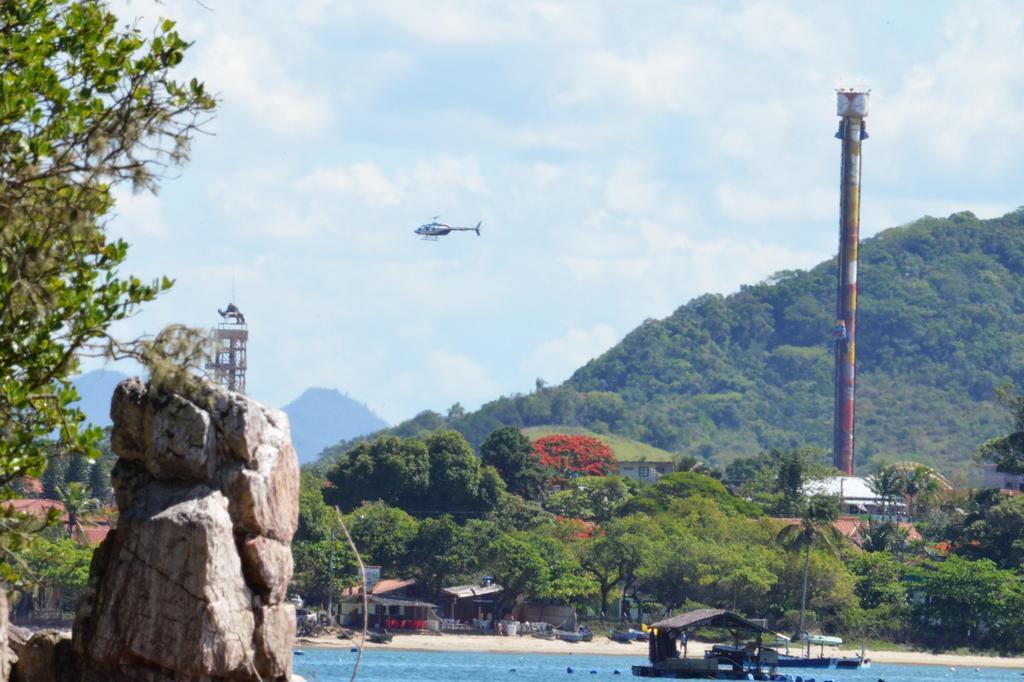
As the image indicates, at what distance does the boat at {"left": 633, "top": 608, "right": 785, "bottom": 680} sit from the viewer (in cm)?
6131

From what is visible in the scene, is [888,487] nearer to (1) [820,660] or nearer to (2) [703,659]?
(1) [820,660]

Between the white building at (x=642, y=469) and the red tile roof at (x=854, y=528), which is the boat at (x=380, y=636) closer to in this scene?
the red tile roof at (x=854, y=528)

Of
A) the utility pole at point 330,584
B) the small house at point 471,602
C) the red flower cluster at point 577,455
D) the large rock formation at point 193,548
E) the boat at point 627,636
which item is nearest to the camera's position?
the large rock formation at point 193,548

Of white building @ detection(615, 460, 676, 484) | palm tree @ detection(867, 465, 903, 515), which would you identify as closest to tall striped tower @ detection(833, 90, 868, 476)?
white building @ detection(615, 460, 676, 484)

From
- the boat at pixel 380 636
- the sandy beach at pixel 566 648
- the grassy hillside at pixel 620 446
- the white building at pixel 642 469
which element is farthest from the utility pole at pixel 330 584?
the grassy hillside at pixel 620 446

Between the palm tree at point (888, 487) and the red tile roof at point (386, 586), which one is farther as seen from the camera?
the palm tree at point (888, 487)

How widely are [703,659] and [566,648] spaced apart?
51.6 ft

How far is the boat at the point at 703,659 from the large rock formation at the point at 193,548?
157 ft

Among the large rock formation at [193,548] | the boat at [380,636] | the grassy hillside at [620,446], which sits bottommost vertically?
the boat at [380,636]

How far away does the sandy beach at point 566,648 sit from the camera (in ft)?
249

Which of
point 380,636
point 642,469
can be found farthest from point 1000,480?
point 380,636

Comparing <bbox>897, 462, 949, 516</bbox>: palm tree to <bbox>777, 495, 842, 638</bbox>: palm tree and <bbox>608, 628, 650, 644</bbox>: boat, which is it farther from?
<bbox>608, 628, 650, 644</bbox>: boat

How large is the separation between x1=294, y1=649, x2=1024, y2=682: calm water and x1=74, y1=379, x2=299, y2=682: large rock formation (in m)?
43.9

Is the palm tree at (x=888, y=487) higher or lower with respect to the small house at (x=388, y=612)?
higher
